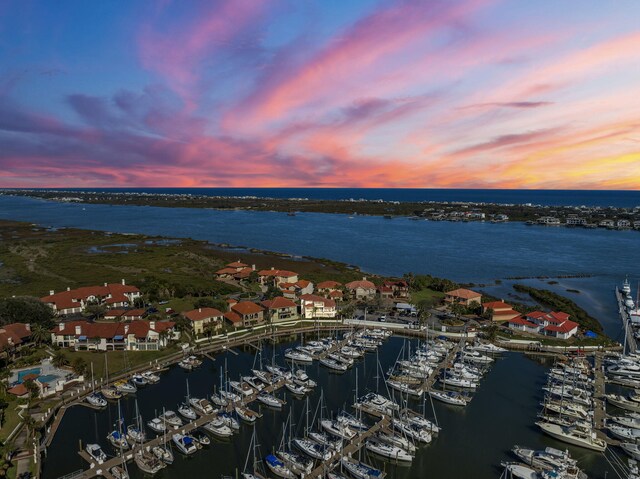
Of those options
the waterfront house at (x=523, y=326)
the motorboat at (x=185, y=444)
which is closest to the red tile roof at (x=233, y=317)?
the motorboat at (x=185, y=444)

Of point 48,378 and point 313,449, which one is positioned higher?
point 48,378

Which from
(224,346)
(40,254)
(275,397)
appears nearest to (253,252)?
(40,254)

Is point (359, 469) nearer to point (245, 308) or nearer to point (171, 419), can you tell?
point (171, 419)

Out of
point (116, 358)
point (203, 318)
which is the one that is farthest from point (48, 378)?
point (203, 318)

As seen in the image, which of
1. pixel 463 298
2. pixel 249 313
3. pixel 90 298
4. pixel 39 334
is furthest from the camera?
pixel 463 298

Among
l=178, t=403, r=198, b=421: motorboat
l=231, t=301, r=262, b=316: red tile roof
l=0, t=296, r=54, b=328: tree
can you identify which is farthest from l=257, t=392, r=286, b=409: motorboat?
l=0, t=296, r=54, b=328: tree

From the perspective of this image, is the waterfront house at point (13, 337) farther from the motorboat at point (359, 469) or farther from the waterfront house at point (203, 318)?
the motorboat at point (359, 469)
